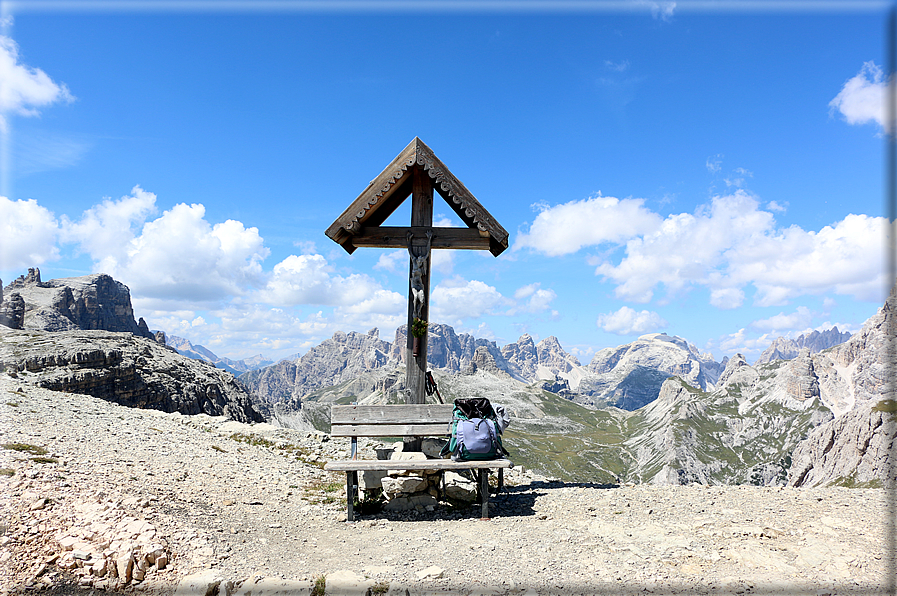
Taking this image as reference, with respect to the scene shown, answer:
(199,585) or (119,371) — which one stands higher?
(199,585)

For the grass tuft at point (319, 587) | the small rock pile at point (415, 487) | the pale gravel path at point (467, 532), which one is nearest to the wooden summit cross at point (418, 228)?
the small rock pile at point (415, 487)

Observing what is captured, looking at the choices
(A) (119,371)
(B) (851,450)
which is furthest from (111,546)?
(B) (851,450)

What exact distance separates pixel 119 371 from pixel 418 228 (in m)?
88.4

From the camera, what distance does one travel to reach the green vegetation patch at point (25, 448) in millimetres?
10422

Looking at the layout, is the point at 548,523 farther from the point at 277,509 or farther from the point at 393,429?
the point at 277,509

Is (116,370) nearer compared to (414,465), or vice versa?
(414,465)

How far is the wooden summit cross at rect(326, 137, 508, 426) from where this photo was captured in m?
11.7

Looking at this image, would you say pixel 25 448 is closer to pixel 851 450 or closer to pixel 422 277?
pixel 422 277

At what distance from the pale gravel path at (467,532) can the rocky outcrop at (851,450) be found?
546 ft

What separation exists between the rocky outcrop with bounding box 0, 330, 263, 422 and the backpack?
47.7 metres

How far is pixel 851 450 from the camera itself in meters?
150

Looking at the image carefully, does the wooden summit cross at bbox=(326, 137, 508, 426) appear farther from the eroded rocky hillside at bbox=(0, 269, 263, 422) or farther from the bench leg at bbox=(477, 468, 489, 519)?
the eroded rocky hillside at bbox=(0, 269, 263, 422)

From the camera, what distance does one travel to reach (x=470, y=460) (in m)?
10.3

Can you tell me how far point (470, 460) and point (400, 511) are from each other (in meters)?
2.02
